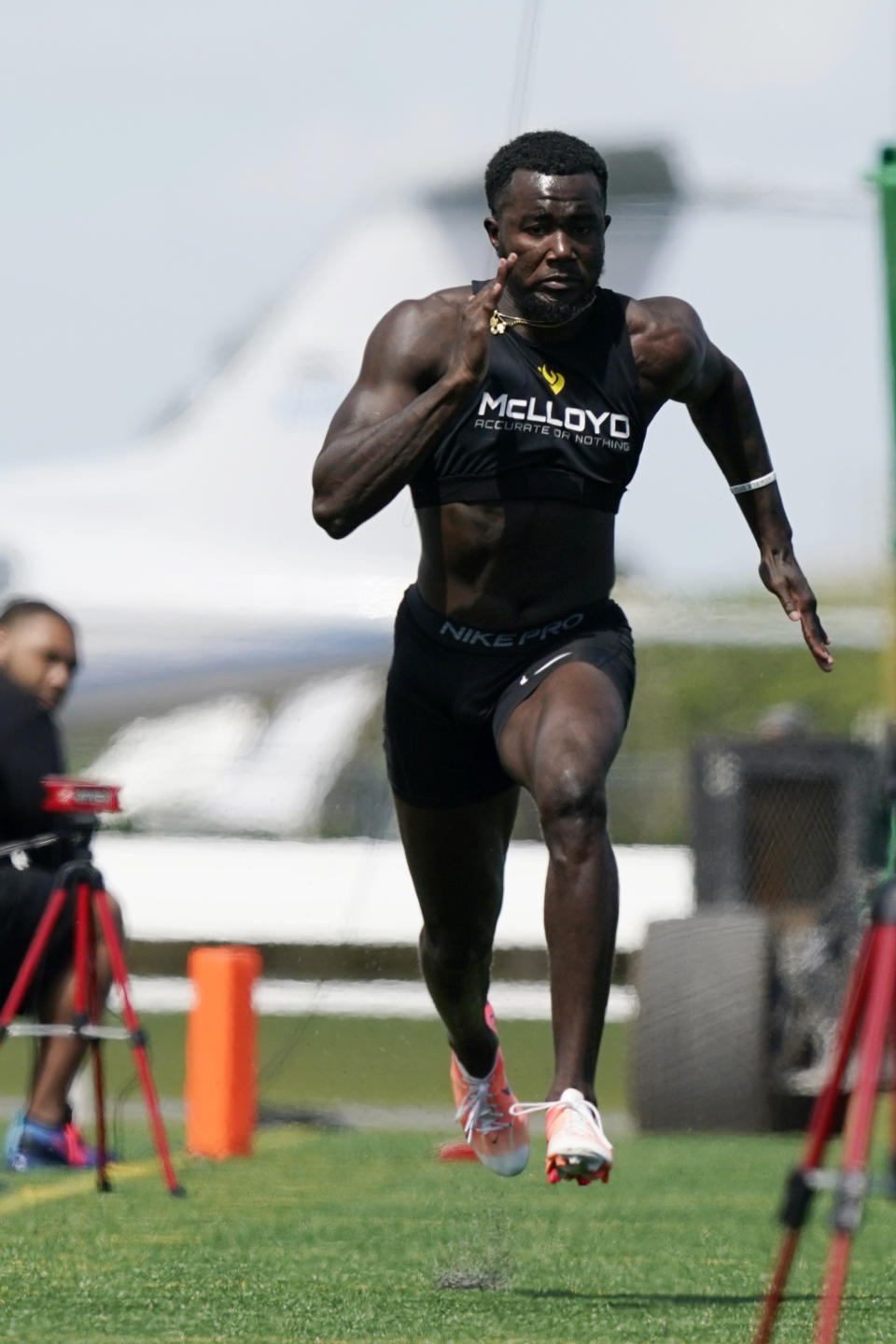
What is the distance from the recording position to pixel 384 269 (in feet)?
79.2

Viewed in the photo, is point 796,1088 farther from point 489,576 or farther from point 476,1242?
point 489,576

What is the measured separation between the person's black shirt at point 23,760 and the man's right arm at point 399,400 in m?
3.96

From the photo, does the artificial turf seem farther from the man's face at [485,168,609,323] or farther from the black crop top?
the man's face at [485,168,609,323]

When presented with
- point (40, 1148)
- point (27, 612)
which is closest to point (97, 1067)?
point (40, 1148)

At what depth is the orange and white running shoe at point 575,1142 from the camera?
4.59 m

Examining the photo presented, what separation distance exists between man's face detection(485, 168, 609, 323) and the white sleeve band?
776 millimetres

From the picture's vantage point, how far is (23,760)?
900cm

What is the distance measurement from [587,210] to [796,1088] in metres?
7.19

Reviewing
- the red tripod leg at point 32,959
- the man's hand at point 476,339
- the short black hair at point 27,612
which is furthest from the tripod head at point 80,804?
the man's hand at point 476,339

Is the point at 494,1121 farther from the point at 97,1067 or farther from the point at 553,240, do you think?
the point at 97,1067

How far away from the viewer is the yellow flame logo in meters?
5.39

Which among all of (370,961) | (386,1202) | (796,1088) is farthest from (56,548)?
(386,1202)

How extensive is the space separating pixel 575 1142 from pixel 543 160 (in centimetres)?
216

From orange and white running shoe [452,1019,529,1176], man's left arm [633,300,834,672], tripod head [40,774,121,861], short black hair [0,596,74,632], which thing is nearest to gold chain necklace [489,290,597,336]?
man's left arm [633,300,834,672]
